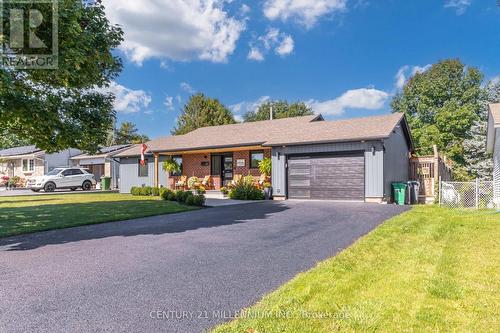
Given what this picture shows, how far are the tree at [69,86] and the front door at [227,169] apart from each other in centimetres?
1060

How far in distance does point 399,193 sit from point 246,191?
7.12 m

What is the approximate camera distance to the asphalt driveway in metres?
3.19

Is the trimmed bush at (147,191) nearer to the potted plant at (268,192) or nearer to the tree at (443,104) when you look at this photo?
the potted plant at (268,192)

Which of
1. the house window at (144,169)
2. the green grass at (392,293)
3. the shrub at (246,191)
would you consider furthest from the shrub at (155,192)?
the green grass at (392,293)

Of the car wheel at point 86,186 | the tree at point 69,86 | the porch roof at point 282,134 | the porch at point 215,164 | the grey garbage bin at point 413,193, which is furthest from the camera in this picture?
the car wheel at point 86,186

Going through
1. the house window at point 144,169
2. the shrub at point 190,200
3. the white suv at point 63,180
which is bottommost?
the shrub at point 190,200

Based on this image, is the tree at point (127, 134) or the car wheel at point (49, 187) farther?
the tree at point (127, 134)

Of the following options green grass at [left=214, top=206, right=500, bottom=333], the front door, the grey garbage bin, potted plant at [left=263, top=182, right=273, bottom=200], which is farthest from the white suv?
green grass at [left=214, top=206, right=500, bottom=333]

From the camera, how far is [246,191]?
1630cm

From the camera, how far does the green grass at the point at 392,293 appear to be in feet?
9.71

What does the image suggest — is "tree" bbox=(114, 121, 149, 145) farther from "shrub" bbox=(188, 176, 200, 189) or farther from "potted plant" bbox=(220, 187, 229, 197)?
"potted plant" bbox=(220, 187, 229, 197)

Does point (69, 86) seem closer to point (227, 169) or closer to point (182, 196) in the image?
point (182, 196)

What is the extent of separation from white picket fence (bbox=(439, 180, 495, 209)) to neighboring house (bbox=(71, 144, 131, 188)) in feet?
83.2

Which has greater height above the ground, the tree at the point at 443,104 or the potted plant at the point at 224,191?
the tree at the point at 443,104
